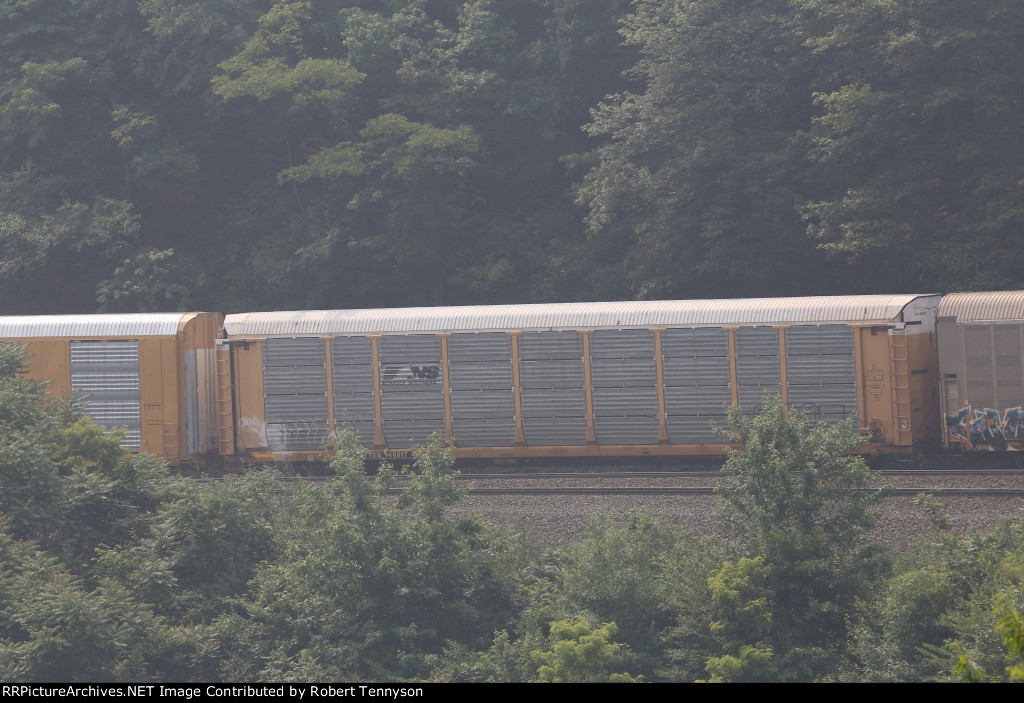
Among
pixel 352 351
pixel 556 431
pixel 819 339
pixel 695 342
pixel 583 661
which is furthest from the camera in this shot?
pixel 352 351

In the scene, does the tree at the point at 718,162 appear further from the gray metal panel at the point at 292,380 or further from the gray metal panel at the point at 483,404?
the gray metal panel at the point at 292,380

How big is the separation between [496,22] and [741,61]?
11574 millimetres

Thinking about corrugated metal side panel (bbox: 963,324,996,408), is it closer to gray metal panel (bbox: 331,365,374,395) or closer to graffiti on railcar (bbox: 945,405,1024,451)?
graffiti on railcar (bbox: 945,405,1024,451)

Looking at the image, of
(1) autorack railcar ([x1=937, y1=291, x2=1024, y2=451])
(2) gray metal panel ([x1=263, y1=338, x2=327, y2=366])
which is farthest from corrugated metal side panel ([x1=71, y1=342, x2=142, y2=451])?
(1) autorack railcar ([x1=937, y1=291, x2=1024, y2=451])

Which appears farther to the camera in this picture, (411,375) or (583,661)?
(411,375)

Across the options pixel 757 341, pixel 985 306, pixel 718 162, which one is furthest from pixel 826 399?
pixel 718 162

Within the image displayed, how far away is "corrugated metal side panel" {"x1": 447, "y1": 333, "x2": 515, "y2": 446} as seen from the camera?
20.5 meters

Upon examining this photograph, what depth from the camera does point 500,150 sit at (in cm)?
3816

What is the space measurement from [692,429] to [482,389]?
4.17 meters

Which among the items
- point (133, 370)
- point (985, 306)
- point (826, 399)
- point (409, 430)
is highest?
point (985, 306)

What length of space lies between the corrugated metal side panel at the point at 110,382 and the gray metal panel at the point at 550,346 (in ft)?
26.3

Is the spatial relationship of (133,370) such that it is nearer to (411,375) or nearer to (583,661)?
(411,375)

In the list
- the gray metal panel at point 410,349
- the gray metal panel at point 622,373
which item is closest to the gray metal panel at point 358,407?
the gray metal panel at point 410,349

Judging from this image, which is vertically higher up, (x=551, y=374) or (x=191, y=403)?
(x=551, y=374)
